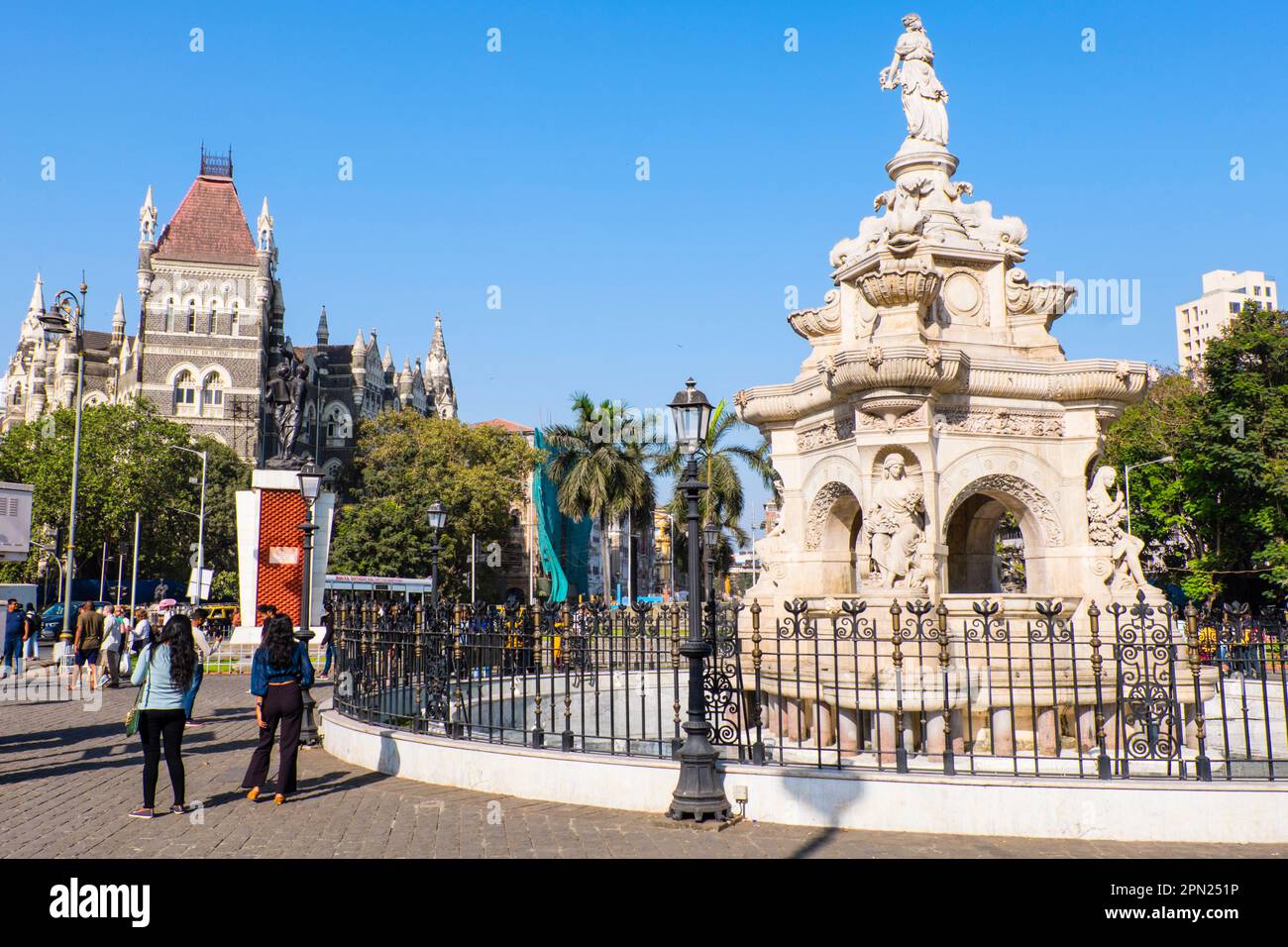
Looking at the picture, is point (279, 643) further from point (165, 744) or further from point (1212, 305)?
point (1212, 305)

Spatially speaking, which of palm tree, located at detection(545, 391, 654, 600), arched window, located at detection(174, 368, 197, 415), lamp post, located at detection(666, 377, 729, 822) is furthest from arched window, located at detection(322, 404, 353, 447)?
lamp post, located at detection(666, 377, 729, 822)

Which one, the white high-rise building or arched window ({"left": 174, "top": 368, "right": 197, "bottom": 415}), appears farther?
the white high-rise building

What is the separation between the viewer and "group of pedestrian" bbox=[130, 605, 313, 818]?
833cm

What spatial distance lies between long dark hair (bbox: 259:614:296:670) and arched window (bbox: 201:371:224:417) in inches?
2749

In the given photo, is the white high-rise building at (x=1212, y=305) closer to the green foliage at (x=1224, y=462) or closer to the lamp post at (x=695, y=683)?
the green foliage at (x=1224, y=462)

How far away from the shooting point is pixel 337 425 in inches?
3524

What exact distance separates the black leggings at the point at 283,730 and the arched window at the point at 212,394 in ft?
229

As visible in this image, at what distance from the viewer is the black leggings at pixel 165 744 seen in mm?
8312

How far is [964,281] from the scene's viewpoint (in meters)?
12.4

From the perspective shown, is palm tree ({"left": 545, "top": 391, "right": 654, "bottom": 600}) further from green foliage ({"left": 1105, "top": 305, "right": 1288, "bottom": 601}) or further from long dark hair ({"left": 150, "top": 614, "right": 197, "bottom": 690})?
long dark hair ({"left": 150, "top": 614, "right": 197, "bottom": 690})

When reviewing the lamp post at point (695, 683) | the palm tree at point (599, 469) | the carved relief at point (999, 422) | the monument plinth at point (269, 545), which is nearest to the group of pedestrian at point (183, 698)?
the lamp post at point (695, 683)
